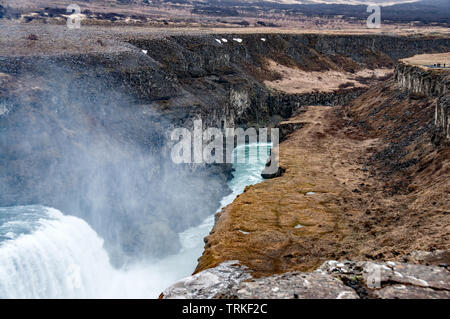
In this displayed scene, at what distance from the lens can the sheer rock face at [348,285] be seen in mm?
16653

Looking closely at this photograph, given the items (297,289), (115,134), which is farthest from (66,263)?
(297,289)

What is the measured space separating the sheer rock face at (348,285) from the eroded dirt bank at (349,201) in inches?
167

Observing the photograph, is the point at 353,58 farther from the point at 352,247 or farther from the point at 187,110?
the point at 352,247

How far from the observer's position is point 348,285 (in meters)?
17.6

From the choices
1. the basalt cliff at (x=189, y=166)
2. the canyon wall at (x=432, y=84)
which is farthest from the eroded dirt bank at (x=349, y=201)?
the canyon wall at (x=432, y=84)

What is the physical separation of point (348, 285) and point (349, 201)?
21.9m

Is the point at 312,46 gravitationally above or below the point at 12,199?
above

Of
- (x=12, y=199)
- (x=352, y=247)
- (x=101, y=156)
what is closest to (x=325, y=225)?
(x=352, y=247)

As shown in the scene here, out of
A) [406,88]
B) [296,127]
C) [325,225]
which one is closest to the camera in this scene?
[325,225]

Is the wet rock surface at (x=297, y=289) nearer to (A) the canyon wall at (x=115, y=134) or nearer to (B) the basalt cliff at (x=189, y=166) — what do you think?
(B) the basalt cliff at (x=189, y=166)

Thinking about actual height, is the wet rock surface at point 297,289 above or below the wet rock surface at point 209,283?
above

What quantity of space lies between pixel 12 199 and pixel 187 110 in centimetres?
2197

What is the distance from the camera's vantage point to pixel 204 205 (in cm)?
4378

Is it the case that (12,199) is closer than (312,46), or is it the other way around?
(12,199)
